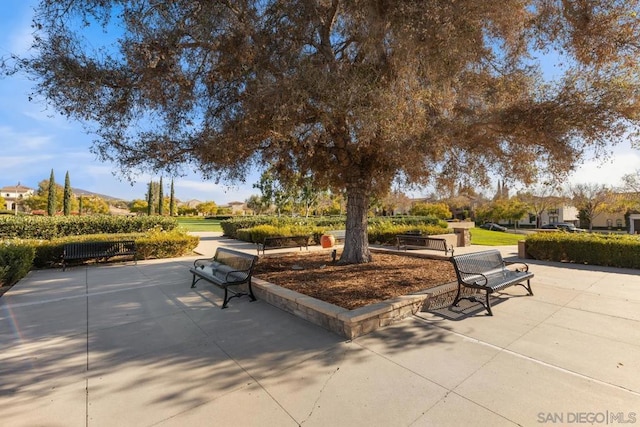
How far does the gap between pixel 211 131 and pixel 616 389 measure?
639cm

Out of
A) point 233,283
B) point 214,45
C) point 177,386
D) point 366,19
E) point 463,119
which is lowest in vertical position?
point 177,386

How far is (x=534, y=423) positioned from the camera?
2398mm

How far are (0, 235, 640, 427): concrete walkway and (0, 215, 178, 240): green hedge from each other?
10.4 metres

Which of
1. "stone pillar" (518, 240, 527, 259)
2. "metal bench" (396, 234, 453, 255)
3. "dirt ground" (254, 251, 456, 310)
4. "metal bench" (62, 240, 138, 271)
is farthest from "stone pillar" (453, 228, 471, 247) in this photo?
"metal bench" (62, 240, 138, 271)

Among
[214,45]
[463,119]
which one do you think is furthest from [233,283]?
[463,119]

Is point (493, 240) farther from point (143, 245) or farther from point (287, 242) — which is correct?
point (143, 245)

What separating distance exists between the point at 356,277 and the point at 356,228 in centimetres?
172

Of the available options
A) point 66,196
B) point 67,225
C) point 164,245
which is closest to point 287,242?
point 164,245

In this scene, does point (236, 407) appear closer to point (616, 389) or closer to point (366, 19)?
point (616, 389)

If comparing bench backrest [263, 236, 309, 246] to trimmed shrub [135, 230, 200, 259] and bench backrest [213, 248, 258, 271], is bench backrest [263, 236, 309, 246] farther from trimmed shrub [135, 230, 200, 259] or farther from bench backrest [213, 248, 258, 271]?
bench backrest [213, 248, 258, 271]

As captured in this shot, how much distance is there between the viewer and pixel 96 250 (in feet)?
32.0

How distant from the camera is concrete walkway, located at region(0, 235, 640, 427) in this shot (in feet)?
8.39

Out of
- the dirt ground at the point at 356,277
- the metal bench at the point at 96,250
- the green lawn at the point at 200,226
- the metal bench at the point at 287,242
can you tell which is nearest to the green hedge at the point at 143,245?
the metal bench at the point at 96,250

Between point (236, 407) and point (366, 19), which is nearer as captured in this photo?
point (236, 407)
